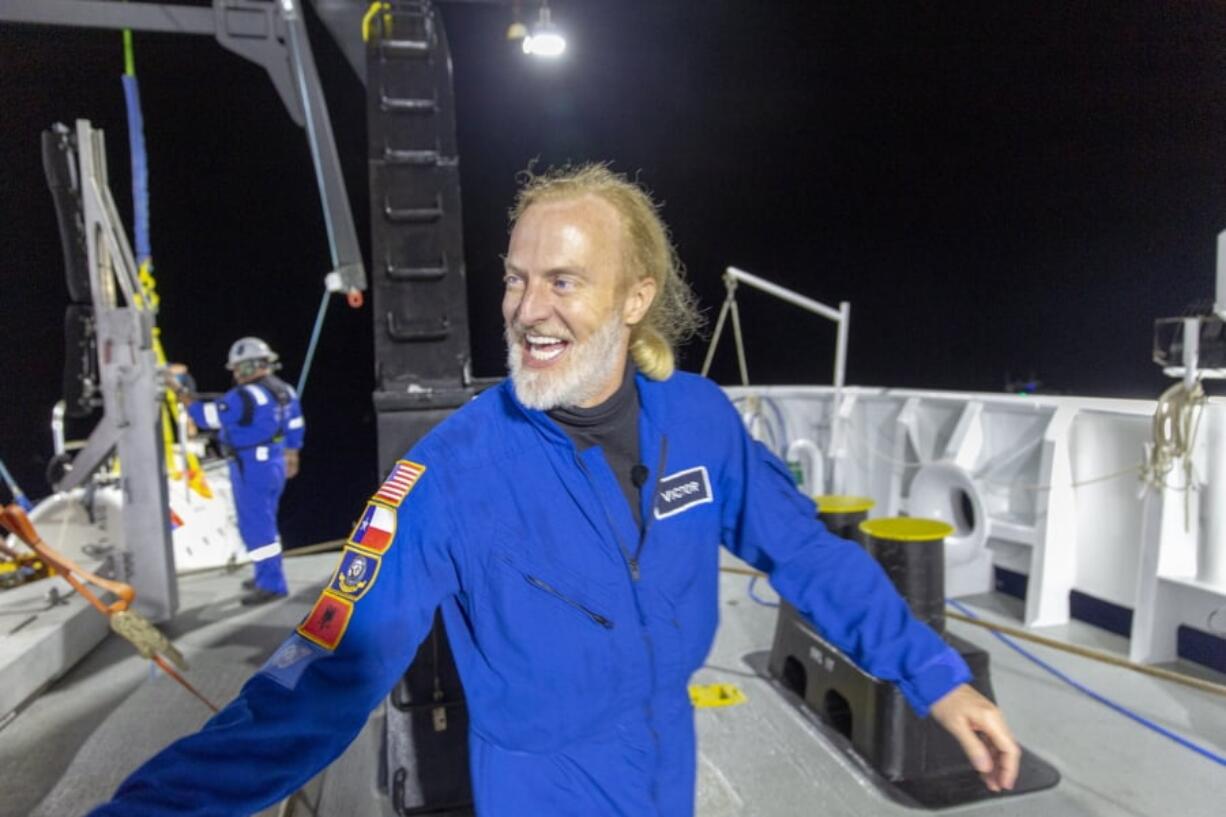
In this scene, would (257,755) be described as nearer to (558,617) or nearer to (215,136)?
(558,617)

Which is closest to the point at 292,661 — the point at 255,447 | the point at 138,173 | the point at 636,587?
the point at 636,587

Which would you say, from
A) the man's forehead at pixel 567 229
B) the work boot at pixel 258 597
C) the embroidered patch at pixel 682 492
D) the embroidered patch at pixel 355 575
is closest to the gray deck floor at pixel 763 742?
the work boot at pixel 258 597

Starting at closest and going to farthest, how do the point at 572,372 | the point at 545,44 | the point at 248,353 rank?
the point at 572,372
the point at 545,44
the point at 248,353

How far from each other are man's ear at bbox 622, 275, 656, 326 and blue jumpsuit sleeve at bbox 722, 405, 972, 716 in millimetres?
295

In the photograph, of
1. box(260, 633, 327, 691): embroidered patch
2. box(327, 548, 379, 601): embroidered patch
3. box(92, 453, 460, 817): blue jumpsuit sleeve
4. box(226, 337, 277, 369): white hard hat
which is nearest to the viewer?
box(92, 453, 460, 817): blue jumpsuit sleeve

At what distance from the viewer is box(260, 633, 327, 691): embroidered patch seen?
3.22ft

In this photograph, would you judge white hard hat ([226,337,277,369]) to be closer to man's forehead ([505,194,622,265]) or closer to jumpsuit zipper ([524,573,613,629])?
man's forehead ([505,194,622,265])

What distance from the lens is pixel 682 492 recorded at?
1.40 metres

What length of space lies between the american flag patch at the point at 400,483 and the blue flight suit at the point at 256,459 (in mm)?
4330

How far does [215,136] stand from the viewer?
109ft

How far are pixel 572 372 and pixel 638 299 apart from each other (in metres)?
0.27

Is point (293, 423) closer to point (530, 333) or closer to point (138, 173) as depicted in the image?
point (138, 173)

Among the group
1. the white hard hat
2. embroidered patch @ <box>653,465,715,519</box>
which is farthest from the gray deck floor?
the white hard hat

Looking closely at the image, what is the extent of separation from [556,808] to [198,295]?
3956 cm
